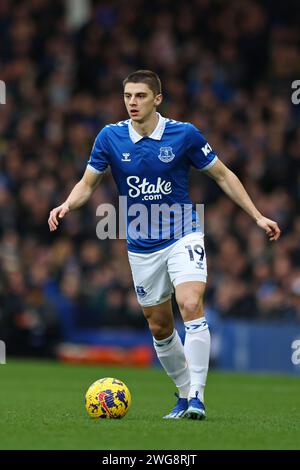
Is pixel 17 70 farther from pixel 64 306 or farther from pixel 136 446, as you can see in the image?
pixel 136 446

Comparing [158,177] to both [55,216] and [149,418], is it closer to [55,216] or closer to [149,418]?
[55,216]

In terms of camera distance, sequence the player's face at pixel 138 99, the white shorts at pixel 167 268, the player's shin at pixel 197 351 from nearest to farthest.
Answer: the player's shin at pixel 197 351 → the white shorts at pixel 167 268 → the player's face at pixel 138 99

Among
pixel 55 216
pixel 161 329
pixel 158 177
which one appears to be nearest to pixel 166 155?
pixel 158 177

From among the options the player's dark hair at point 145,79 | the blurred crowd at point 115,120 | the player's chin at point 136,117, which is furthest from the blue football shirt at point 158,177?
the blurred crowd at point 115,120

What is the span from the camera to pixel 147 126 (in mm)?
9289

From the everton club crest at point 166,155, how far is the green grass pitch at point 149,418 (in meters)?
1.96

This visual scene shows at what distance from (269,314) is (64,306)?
3.97 meters

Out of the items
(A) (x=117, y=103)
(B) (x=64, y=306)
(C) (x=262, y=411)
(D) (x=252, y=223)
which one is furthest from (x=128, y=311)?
(C) (x=262, y=411)

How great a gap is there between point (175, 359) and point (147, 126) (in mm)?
1823

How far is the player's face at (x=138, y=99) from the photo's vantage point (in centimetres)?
907

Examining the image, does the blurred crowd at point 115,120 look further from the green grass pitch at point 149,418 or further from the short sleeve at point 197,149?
the short sleeve at point 197,149

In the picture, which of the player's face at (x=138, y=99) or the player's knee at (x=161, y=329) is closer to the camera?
the player's face at (x=138, y=99)

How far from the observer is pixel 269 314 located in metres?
18.3
